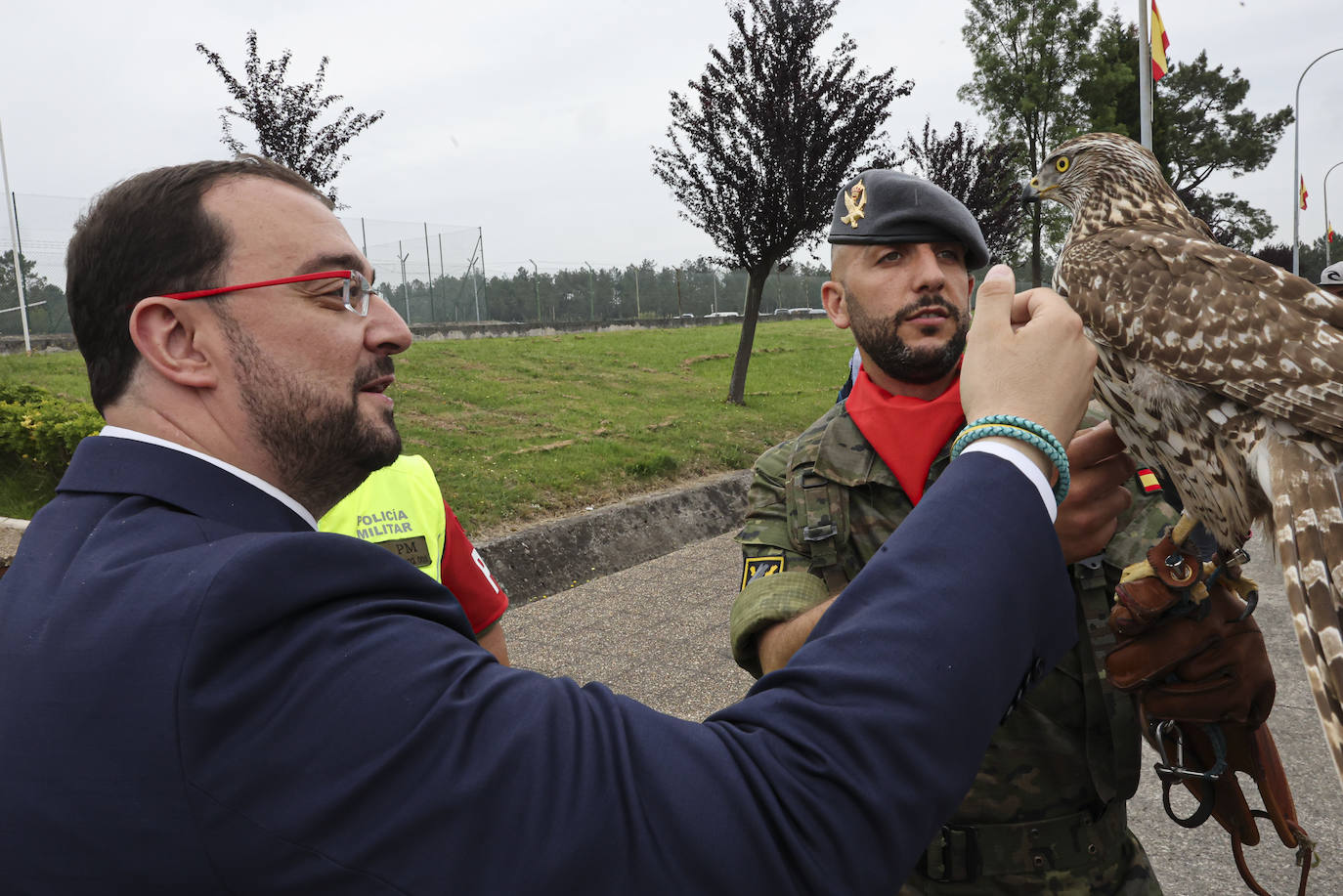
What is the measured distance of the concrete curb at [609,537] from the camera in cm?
672

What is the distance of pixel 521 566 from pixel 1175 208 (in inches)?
202

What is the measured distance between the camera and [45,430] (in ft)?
22.0

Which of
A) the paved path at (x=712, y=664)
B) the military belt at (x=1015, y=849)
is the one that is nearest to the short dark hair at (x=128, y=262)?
the military belt at (x=1015, y=849)

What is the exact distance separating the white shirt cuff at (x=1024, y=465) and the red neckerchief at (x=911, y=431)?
1.18 metres

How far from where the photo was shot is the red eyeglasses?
1.21 meters

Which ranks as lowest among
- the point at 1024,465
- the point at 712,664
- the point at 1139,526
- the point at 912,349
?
the point at 712,664

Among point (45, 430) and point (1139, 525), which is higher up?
point (1139, 525)

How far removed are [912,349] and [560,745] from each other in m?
1.86

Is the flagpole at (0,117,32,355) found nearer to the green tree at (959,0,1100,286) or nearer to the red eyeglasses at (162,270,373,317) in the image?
the red eyeglasses at (162,270,373,317)

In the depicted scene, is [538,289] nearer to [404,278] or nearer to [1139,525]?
[404,278]

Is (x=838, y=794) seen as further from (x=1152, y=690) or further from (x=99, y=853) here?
(x=1152, y=690)

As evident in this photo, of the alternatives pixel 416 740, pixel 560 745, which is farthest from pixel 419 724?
pixel 560 745

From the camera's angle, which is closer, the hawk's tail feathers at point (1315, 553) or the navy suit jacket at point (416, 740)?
the navy suit jacket at point (416, 740)

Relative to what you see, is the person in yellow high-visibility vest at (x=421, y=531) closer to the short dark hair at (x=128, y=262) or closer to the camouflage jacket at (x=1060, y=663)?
the camouflage jacket at (x=1060, y=663)
